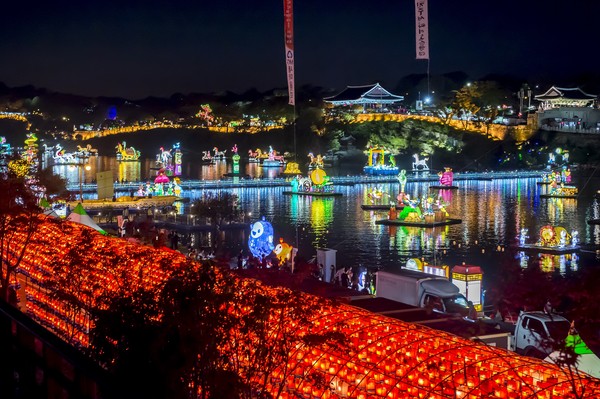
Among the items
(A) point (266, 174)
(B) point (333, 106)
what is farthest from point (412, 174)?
(B) point (333, 106)

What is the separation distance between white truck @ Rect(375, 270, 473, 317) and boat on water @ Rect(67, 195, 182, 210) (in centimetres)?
1840

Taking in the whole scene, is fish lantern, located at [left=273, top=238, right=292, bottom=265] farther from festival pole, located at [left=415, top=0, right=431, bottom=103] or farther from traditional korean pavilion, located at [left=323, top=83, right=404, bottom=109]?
traditional korean pavilion, located at [left=323, top=83, right=404, bottom=109]

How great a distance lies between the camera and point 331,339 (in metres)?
5.36

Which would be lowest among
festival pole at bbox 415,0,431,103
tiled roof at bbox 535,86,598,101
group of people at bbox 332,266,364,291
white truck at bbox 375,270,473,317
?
group of people at bbox 332,266,364,291

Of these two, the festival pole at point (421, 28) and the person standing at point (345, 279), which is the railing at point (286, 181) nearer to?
the person standing at point (345, 279)

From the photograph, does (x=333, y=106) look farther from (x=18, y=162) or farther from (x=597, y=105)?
(x=18, y=162)

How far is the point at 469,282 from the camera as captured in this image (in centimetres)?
1323

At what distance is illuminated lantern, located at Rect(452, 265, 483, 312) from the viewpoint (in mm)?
13188

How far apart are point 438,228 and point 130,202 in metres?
11.9

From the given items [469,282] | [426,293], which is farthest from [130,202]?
[426,293]

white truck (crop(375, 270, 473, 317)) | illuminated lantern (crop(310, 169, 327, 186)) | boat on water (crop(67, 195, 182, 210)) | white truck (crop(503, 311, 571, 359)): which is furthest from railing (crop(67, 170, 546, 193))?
white truck (crop(503, 311, 571, 359))

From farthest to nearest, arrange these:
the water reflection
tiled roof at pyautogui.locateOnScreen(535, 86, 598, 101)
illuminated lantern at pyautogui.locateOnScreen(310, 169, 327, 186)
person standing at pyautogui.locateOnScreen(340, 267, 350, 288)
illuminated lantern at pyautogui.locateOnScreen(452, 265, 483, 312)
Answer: tiled roof at pyautogui.locateOnScreen(535, 86, 598, 101) → illuminated lantern at pyautogui.locateOnScreen(310, 169, 327, 186) → the water reflection → person standing at pyautogui.locateOnScreen(340, 267, 350, 288) → illuminated lantern at pyautogui.locateOnScreen(452, 265, 483, 312)

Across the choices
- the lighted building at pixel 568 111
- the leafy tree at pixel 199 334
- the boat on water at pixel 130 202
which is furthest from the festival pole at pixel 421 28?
the lighted building at pixel 568 111

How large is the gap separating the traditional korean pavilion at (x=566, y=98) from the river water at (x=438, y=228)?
55.2 ft
